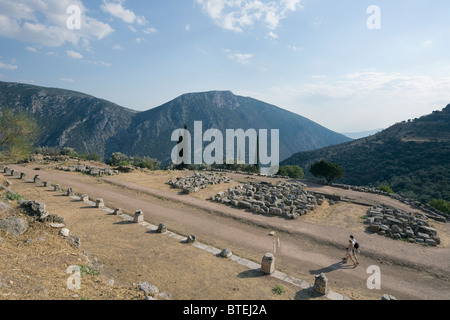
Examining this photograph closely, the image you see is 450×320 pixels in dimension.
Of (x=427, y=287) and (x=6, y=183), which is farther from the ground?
(x=6, y=183)

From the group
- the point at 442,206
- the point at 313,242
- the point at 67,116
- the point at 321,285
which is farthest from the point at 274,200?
the point at 67,116

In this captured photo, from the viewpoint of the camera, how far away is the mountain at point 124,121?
8169cm

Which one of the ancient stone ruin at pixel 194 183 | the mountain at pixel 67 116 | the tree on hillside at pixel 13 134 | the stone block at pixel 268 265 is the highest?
the mountain at pixel 67 116

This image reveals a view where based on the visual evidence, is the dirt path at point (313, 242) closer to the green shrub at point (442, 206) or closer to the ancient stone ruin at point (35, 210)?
the ancient stone ruin at point (35, 210)

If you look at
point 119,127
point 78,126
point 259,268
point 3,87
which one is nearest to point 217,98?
point 119,127

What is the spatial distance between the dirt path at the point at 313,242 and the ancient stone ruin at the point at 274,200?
0.86 meters

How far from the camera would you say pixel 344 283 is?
905 centimetres

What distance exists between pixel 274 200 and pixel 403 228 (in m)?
8.79

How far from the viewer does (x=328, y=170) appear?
28.0m

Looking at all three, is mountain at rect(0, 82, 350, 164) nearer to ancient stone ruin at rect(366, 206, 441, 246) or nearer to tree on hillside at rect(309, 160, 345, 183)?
tree on hillside at rect(309, 160, 345, 183)

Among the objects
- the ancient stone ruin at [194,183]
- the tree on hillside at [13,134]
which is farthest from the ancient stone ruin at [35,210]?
the tree on hillside at [13,134]

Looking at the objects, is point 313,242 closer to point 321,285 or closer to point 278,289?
point 321,285
